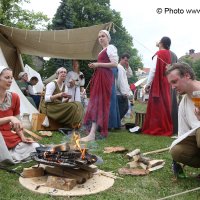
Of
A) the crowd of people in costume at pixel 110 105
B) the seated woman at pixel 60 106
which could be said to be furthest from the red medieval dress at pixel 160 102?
the seated woman at pixel 60 106

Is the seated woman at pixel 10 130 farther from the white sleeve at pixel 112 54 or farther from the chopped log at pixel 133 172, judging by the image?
the white sleeve at pixel 112 54

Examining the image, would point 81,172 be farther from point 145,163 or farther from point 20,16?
point 20,16

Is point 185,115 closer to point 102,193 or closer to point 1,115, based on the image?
point 102,193

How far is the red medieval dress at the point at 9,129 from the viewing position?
3.86 meters

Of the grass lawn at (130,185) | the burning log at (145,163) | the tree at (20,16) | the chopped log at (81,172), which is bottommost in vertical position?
the grass lawn at (130,185)

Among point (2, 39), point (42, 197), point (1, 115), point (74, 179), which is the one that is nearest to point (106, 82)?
point (1, 115)

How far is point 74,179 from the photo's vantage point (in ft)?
10.3

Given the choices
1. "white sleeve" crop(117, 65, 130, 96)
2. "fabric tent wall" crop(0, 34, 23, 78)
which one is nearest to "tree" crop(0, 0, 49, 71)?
"fabric tent wall" crop(0, 34, 23, 78)

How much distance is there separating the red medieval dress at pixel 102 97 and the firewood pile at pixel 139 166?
5.46 feet

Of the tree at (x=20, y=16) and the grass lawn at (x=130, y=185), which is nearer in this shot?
the grass lawn at (x=130, y=185)

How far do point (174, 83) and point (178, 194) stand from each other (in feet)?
3.45

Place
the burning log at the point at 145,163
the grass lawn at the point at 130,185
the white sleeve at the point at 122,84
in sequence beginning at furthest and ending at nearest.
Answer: the white sleeve at the point at 122,84, the burning log at the point at 145,163, the grass lawn at the point at 130,185

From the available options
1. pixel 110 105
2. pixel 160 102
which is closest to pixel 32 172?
pixel 110 105

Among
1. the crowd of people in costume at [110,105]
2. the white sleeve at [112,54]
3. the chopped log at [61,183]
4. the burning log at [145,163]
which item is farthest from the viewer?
the white sleeve at [112,54]
